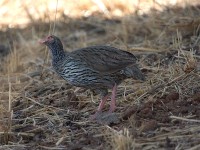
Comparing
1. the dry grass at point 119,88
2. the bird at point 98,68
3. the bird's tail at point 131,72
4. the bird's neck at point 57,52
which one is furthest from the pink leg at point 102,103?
the bird's neck at point 57,52

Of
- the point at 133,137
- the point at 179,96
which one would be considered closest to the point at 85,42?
the point at 179,96

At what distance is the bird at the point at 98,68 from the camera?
5.61m

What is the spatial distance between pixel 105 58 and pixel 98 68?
5.4 inches

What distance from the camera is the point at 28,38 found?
1027 cm

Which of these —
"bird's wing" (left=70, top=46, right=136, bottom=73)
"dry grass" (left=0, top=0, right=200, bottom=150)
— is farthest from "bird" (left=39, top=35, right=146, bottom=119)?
"dry grass" (left=0, top=0, right=200, bottom=150)

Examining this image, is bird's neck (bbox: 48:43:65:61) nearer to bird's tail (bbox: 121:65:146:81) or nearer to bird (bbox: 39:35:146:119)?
bird (bbox: 39:35:146:119)

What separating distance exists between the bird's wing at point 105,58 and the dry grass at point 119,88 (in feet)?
1.27

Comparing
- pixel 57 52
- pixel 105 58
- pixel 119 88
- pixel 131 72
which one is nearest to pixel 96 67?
pixel 105 58

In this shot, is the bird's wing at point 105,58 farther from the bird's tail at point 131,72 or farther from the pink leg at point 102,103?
the pink leg at point 102,103

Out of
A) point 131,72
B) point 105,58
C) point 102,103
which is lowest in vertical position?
point 102,103

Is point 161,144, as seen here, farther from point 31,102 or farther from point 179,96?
point 31,102

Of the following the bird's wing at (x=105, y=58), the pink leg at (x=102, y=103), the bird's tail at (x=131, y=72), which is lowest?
the pink leg at (x=102, y=103)

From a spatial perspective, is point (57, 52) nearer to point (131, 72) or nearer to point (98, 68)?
point (98, 68)

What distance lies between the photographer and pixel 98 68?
5.65 meters
